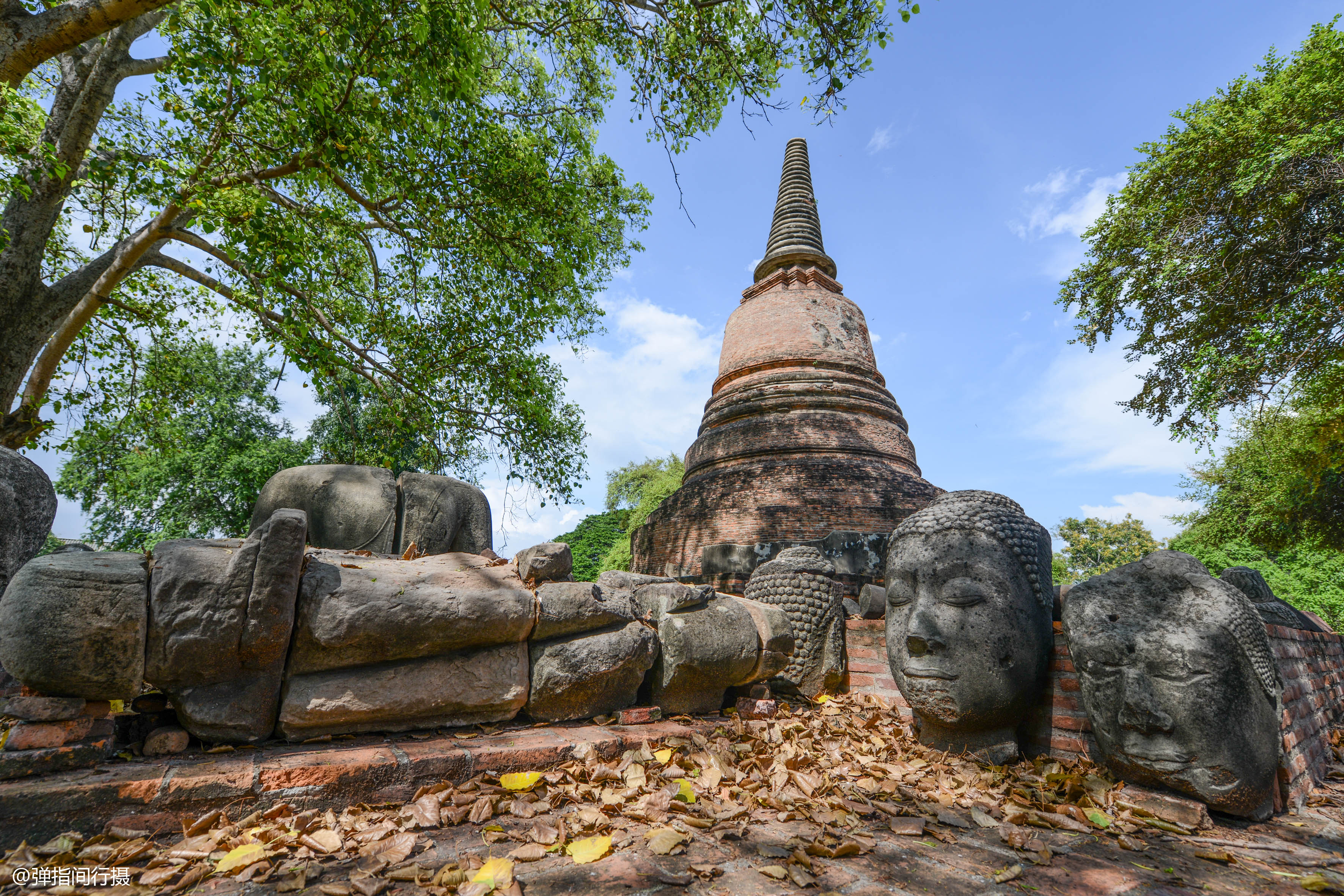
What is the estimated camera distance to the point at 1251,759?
7.13 feet

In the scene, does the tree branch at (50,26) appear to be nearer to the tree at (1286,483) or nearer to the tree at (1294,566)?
the tree at (1286,483)

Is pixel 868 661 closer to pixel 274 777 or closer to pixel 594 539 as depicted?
pixel 274 777

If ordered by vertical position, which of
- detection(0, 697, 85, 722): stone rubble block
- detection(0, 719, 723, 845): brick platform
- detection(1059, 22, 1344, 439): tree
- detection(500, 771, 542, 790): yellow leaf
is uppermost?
detection(1059, 22, 1344, 439): tree

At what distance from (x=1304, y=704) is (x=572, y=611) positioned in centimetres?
374

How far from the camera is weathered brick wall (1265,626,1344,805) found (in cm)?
259

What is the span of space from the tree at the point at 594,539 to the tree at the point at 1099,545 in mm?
20804

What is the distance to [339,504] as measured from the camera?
3.68m

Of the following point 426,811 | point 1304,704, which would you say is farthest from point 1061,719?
point 426,811

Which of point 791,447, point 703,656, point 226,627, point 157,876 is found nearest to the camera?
point 157,876

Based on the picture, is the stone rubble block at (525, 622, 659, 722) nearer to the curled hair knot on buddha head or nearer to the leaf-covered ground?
the leaf-covered ground

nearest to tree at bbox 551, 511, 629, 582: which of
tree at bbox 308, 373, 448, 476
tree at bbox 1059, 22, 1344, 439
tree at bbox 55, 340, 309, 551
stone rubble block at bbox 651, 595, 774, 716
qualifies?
tree at bbox 55, 340, 309, 551

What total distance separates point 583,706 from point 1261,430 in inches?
466

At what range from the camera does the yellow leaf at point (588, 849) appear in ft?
5.89

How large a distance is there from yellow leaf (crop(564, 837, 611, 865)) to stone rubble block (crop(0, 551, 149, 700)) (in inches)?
63.7
